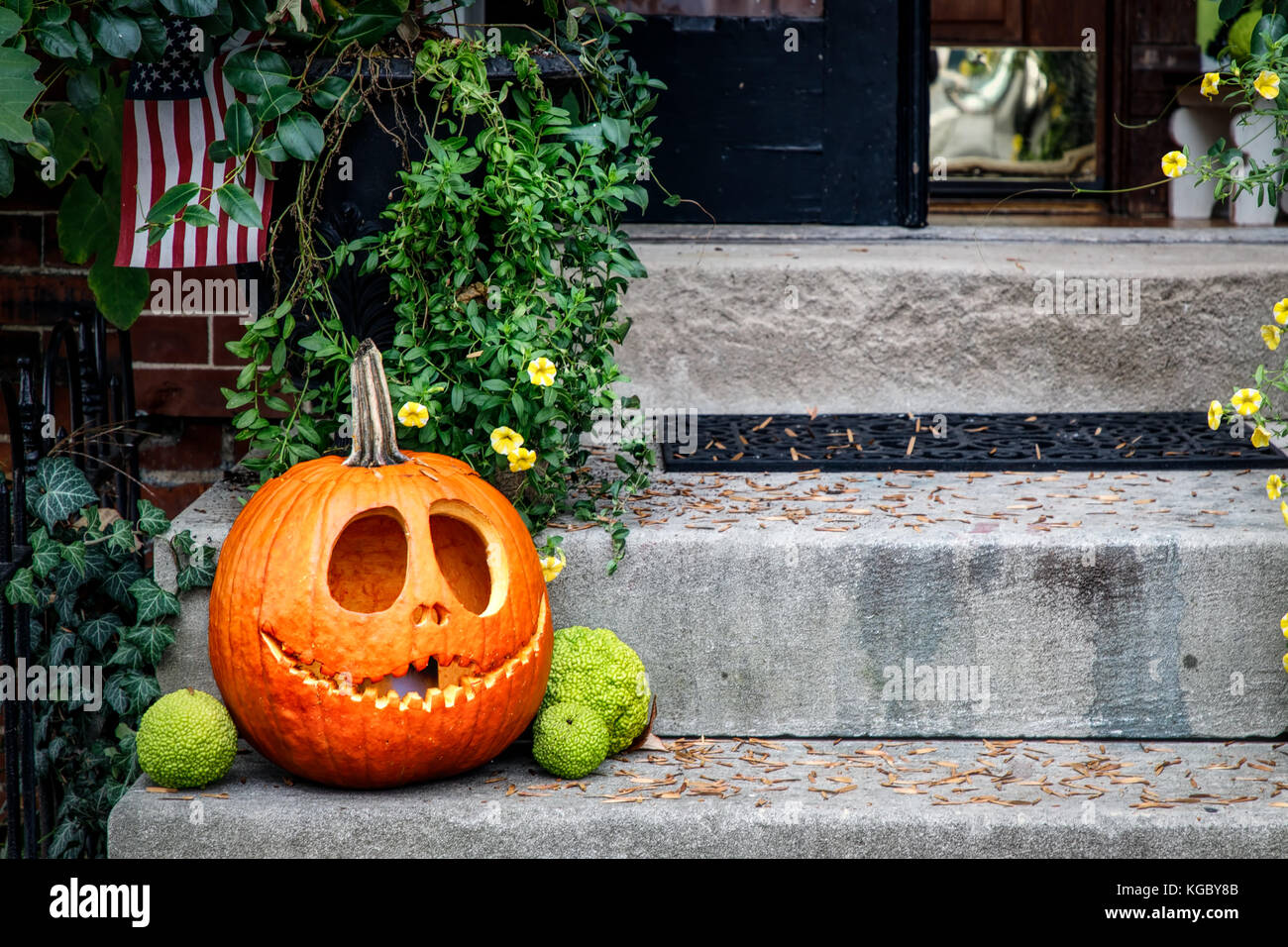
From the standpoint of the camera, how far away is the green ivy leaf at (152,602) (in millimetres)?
2498

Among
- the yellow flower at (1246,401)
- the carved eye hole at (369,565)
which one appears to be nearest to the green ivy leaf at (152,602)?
the carved eye hole at (369,565)

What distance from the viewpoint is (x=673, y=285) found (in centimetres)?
356

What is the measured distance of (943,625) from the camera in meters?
2.53

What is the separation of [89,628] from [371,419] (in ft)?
2.65

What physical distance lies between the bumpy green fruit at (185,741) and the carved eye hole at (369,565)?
32cm

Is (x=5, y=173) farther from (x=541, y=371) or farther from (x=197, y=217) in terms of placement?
(x=541, y=371)

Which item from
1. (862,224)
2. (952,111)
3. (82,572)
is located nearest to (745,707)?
(82,572)

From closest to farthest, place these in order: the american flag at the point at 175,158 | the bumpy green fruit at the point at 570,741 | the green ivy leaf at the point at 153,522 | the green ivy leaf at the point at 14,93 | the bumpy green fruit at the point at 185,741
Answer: the green ivy leaf at the point at 14,93, the bumpy green fruit at the point at 185,741, the bumpy green fruit at the point at 570,741, the green ivy leaf at the point at 153,522, the american flag at the point at 175,158

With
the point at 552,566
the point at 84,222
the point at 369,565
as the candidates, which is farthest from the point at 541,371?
the point at 84,222

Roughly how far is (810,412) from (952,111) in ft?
17.4

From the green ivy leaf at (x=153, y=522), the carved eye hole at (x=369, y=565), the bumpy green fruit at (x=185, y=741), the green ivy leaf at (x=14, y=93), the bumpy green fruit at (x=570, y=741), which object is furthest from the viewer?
the green ivy leaf at (x=153, y=522)

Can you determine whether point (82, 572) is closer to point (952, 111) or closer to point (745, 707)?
point (745, 707)

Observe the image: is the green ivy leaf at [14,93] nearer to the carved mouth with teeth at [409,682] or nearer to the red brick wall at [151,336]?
the carved mouth with teeth at [409,682]

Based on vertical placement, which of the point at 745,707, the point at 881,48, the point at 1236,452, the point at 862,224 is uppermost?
the point at 881,48
